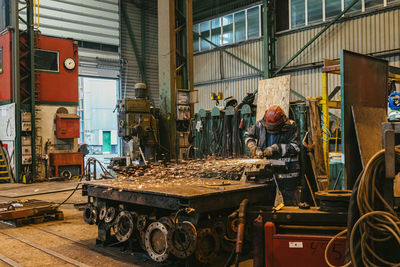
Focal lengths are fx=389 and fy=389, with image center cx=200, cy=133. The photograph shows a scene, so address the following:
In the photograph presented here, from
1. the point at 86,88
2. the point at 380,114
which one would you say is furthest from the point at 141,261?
the point at 86,88

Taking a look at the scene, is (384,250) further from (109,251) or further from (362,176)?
(109,251)

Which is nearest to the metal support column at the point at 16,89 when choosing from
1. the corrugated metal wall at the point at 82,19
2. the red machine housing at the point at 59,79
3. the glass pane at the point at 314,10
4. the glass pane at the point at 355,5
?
the red machine housing at the point at 59,79

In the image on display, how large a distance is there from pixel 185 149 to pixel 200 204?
4161 mm

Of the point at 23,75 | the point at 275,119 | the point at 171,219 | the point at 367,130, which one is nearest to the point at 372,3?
the point at 275,119

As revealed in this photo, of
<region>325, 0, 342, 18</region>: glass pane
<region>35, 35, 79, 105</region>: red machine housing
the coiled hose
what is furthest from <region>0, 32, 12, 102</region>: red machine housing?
the coiled hose

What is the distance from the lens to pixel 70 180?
12.0m

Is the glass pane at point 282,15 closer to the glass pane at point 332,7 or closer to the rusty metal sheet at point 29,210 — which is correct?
the glass pane at point 332,7

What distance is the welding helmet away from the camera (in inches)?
205

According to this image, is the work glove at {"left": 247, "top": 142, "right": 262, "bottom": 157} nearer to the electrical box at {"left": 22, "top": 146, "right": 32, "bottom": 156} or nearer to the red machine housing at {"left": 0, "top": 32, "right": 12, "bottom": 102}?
the electrical box at {"left": 22, "top": 146, "right": 32, "bottom": 156}

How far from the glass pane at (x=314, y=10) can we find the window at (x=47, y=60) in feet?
27.3

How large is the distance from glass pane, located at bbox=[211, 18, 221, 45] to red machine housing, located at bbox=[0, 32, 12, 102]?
797 centimetres

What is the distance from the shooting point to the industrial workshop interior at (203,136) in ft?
10.1

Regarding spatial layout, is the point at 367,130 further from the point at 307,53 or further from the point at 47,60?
the point at 47,60

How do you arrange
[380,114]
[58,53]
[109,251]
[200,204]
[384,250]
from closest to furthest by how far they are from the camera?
[384,250] → [200,204] → [380,114] → [109,251] → [58,53]
